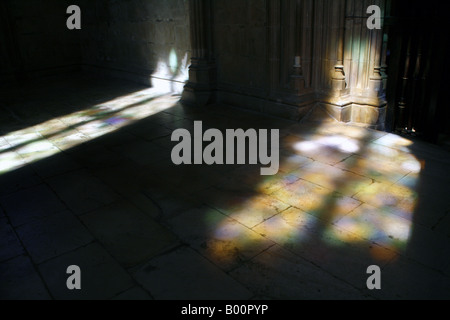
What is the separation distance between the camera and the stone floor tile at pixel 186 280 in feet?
8.01

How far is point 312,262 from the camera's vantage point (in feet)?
8.91

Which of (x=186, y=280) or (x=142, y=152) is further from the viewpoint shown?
(x=142, y=152)

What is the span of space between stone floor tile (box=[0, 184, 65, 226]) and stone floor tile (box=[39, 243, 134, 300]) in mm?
833

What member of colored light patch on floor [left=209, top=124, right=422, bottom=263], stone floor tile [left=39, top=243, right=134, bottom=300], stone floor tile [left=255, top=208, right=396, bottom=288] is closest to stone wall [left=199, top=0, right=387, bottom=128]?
colored light patch on floor [left=209, top=124, right=422, bottom=263]

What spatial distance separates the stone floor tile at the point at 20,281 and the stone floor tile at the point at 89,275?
0.19 feet

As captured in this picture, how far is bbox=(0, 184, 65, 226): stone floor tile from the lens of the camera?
136 inches

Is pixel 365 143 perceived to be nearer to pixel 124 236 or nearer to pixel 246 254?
pixel 246 254

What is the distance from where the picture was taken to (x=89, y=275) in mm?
2639

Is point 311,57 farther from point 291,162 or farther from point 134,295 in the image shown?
point 134,295

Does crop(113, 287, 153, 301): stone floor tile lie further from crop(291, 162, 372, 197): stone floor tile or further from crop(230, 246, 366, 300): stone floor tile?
crop(291, 162, 372, 197): stone floor tile

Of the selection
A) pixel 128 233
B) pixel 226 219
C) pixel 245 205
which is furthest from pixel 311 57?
pixel 128 233

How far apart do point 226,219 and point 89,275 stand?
1218 mm

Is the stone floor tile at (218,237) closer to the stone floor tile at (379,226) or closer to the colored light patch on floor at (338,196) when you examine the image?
the colored light patch on floor at (338,196)
